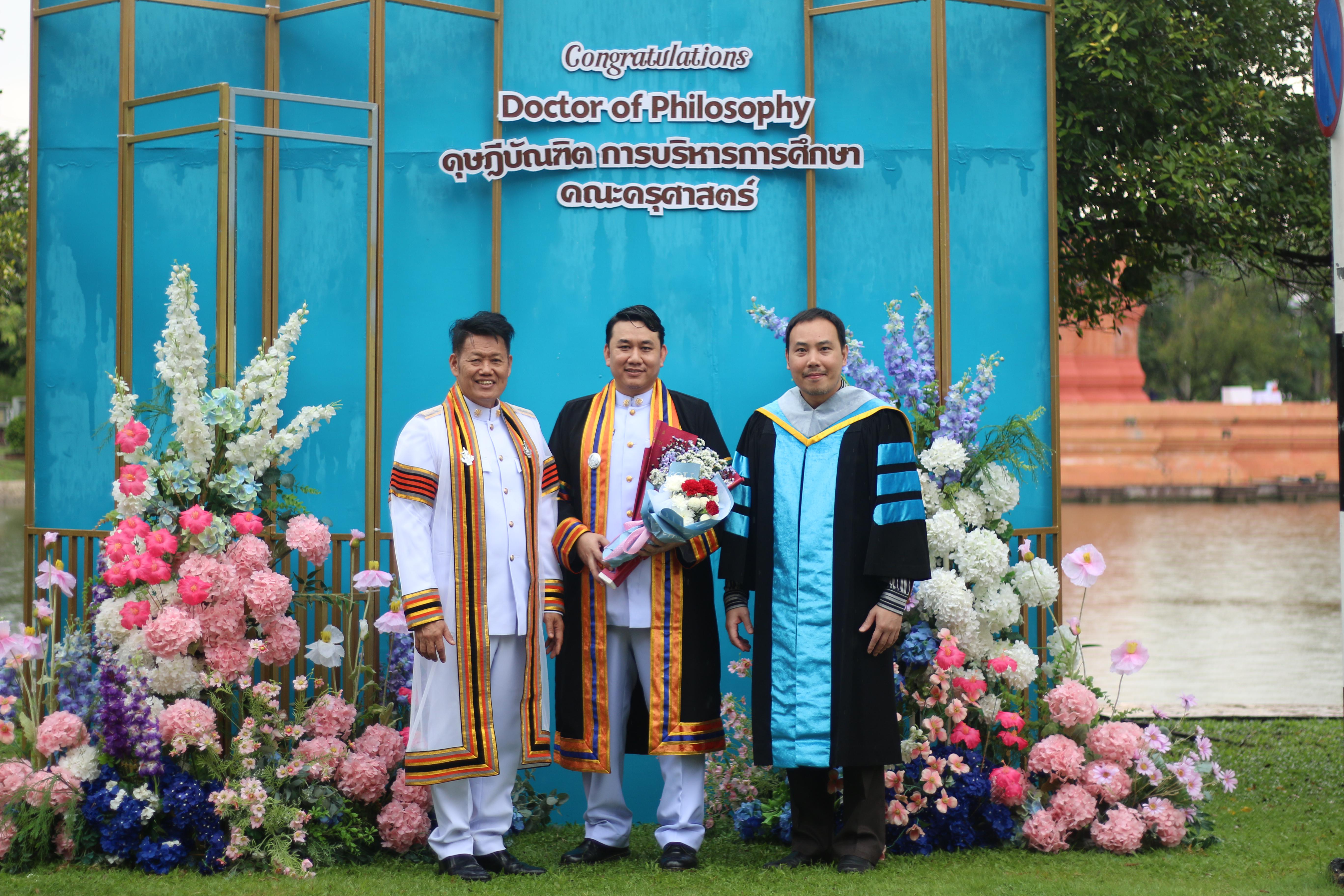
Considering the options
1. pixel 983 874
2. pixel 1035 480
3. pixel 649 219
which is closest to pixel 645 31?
pixel 649 219

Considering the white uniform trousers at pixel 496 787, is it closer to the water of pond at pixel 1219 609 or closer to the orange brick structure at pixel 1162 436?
the water of pond at pixel 1219 609

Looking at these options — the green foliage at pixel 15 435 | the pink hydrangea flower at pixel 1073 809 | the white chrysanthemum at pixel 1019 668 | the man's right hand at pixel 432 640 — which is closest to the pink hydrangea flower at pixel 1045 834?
the pink hydrangea flower at pixel 1073 809

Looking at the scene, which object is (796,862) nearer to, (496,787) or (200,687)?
(496,787)

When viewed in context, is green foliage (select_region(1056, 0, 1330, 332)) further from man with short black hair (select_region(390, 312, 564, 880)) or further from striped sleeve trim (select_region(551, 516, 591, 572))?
man with short black hair (select_region(390, 312, 564, 880))

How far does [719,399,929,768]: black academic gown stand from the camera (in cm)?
420

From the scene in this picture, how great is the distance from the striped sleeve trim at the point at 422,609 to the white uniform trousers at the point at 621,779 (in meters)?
0.62

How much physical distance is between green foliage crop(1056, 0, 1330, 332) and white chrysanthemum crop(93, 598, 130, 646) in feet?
17.1

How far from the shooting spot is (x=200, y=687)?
14.6 ft

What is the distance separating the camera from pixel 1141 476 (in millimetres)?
28359

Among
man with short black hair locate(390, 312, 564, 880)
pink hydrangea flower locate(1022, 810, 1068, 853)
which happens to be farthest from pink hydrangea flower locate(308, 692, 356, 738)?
pink hydrangea flower locate(1022, 810, 1068, 853)

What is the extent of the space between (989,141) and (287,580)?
344 centimetres

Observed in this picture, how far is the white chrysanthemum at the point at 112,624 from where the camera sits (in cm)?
448

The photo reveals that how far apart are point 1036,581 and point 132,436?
3416 millimetres

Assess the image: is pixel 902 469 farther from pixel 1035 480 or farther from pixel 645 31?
pixel 645 31
